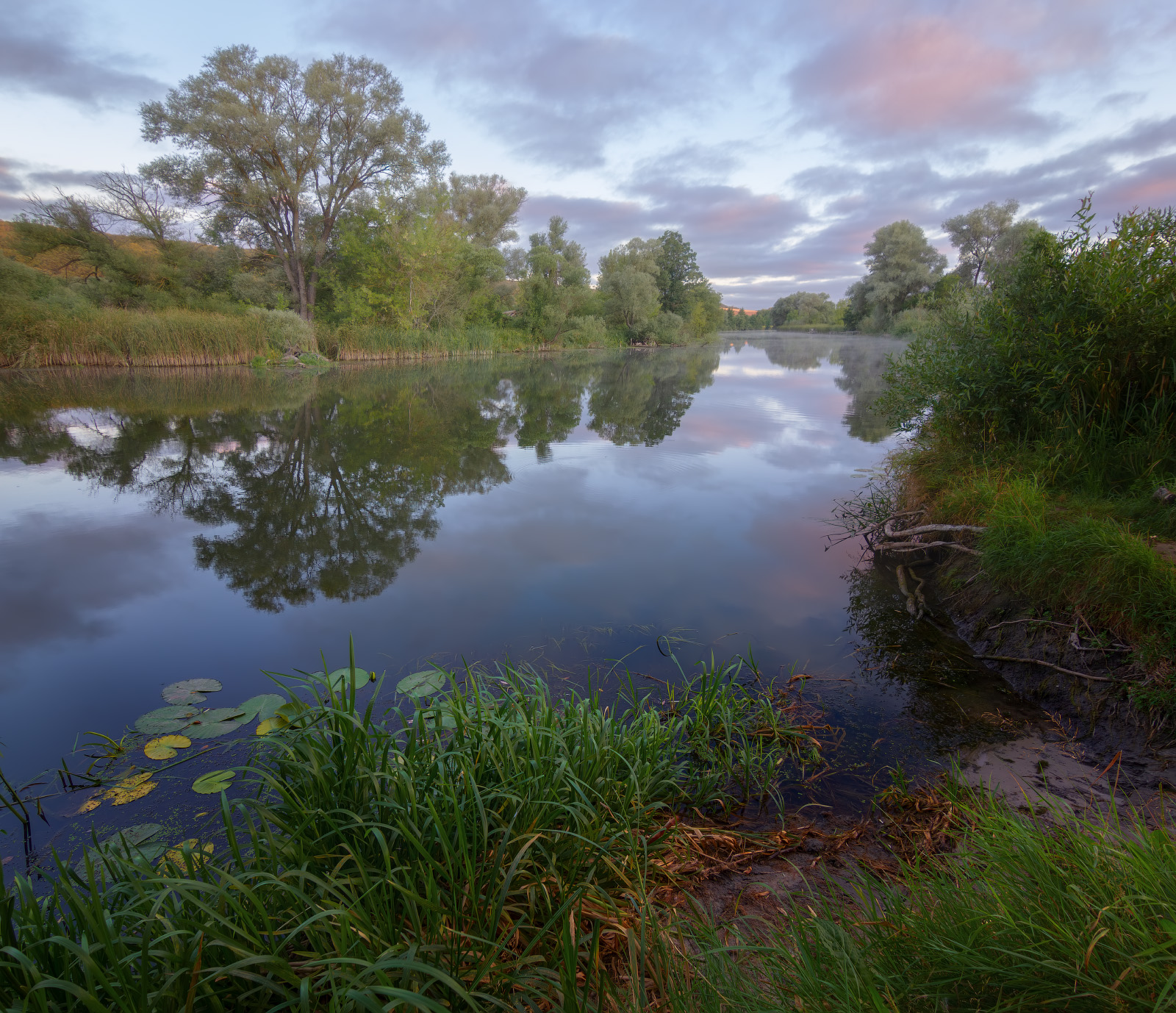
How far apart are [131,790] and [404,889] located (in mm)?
2042

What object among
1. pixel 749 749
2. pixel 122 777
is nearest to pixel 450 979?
pixel 749 749

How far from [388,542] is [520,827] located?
4656mm

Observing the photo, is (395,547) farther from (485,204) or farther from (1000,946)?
(485,204)

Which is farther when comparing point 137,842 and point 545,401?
point 545,401

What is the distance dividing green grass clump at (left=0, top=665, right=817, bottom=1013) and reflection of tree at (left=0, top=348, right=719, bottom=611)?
309 cm

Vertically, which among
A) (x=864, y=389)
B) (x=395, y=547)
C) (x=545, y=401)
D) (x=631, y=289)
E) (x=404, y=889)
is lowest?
(x=395, y=547)

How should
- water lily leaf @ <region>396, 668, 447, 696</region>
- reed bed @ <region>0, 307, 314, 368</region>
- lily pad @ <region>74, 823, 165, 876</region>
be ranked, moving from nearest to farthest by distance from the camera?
lily pad @ <region>74, 823, 165, 876</region> < water lily leaf @ <region>396, 668, 447, 696</region> < reed bed @ <region>0, 307, 314, 368</region>

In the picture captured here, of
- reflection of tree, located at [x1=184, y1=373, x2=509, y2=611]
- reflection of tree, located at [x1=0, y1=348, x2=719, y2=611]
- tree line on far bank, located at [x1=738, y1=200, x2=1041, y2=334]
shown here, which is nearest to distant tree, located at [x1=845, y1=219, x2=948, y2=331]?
tree line on far bank, located at [x1=738, y1=200, x2=1041, y2=334]

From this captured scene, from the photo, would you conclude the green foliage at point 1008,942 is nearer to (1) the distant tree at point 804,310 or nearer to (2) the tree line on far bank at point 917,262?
(2) the tree line on far bank at point 917,262

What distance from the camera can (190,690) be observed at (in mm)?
3604

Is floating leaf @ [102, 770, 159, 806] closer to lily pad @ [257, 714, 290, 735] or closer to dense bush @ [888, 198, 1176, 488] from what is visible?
lily pad @ [257, 714, 290, 735]

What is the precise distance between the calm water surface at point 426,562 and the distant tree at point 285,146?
69.3 ft

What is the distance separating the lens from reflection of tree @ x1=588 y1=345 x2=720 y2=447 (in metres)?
13.2

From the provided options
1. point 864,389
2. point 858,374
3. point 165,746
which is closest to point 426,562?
point 165,746
